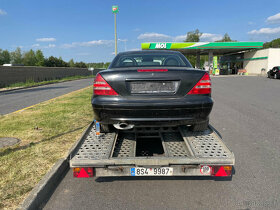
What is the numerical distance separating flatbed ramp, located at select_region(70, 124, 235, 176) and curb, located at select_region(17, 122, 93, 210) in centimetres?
24

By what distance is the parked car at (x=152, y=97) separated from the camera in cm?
277

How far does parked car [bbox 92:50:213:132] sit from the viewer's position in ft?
9.07

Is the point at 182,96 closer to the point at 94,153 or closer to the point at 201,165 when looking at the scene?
the point at 201,165

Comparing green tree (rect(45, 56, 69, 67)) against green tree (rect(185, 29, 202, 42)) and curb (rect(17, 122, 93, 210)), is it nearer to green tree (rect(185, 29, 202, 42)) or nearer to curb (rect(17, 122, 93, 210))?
green tree (rect(185, 29, 202, 42))

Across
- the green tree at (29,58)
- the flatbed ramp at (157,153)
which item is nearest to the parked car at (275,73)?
the flatbed ramp at (157,153)

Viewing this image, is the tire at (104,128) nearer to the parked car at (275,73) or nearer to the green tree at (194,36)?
the parked car at (275,73)

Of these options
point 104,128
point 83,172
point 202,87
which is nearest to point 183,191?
point 83,172

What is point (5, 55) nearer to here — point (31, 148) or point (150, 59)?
point (31, 148)

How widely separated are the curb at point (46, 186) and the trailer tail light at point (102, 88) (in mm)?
764

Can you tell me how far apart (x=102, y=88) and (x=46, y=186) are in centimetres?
143

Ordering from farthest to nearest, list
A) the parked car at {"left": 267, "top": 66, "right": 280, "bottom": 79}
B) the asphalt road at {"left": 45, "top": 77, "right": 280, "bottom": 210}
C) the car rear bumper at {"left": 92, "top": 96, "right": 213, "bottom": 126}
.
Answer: the parked car at {"left": 267, "top": 66, "right": 280, "bottom": 79} < the car rear bumper at {"left": 92, "top": 96, "right": 213, "bottom": 126} < the asphalt road at {"left": 45, "top": 77, "right": 280, "bottom": 210}

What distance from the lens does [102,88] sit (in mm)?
2914

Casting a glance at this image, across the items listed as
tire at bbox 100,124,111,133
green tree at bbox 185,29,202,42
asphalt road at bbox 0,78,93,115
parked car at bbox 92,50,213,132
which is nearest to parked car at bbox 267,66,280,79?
asphalt road at bbox 0,78,93,115

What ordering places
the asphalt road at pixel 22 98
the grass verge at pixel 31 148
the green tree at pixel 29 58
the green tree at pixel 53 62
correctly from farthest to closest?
1. the green tree at pixel 29 58
2. the green tree at pixel 53 62
3. the asphalt road at pixel 22 98
4. the grass verge at pixel 31 148
